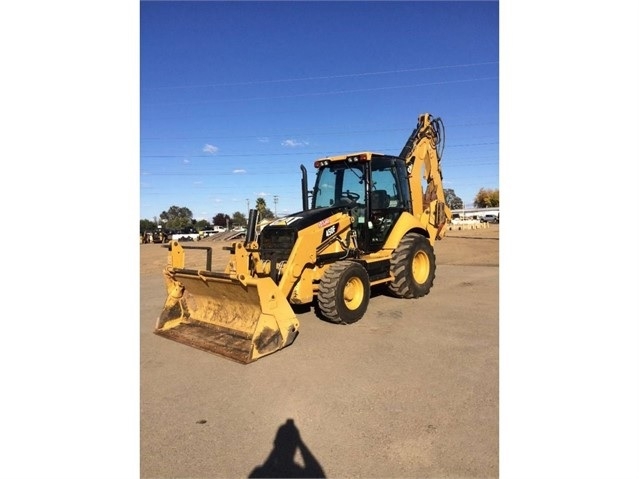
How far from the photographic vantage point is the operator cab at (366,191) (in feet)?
24.0

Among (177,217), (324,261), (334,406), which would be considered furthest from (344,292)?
(177,217)

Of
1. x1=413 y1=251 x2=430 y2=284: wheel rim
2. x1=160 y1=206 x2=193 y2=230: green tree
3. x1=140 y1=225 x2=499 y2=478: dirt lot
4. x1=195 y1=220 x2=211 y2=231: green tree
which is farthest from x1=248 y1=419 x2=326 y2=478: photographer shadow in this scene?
x1=160 y1=206 x2=193 y2=230: green tree

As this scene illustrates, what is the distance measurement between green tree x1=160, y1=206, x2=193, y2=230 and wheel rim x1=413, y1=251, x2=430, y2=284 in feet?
234

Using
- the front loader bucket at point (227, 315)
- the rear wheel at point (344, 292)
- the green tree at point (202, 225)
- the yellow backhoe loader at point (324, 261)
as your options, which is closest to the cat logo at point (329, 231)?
the yellow backhoe loader at point (324, 261)

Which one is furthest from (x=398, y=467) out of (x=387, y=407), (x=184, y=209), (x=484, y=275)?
(x=184, y=209)

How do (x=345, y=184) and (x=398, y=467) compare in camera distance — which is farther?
(x=345, y=184)

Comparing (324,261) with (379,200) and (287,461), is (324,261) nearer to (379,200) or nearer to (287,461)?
(379,200)

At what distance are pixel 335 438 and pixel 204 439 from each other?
99 centimetres

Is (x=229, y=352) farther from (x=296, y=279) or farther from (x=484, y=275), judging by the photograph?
(x=484, y=275)

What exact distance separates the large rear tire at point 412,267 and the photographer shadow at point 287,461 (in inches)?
189

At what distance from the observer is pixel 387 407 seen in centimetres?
351

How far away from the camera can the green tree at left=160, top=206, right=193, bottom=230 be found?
76125 mm

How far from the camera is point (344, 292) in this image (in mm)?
6211
